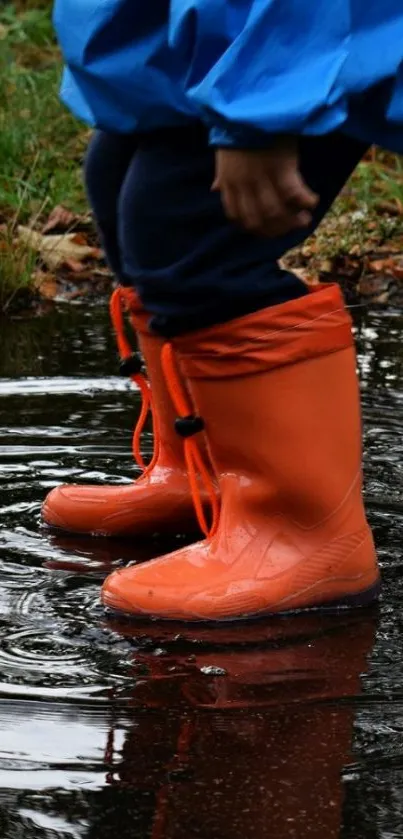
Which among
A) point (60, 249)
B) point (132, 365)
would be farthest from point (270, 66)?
point (60, 249)

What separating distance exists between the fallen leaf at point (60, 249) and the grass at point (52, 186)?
0.07m

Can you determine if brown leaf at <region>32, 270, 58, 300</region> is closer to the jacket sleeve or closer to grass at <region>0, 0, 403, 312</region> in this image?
grass at <region>0, 0, 403, 312</region>

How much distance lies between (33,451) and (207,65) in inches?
41.8

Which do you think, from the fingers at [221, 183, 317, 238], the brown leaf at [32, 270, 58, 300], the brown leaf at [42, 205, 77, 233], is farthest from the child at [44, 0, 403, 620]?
the brown leaf at [42, 205, 77, 233]

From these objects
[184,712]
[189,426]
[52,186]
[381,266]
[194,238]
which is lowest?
[381,266]

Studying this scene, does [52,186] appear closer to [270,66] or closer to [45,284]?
[45,284]

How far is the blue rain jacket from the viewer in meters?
1.67

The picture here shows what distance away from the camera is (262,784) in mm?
1451

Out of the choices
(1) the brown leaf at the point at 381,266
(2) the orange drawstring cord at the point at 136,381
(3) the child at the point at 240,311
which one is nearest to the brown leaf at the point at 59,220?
(1) the brown leaf at the point at 381,266

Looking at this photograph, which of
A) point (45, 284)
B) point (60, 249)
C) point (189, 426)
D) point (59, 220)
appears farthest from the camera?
point (59, 220)

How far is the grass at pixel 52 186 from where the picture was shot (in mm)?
4336

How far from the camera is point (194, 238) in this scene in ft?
6.36

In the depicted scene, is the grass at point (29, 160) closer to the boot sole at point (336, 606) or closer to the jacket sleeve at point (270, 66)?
the boot sole at point (336, 606)

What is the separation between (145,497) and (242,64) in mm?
860
